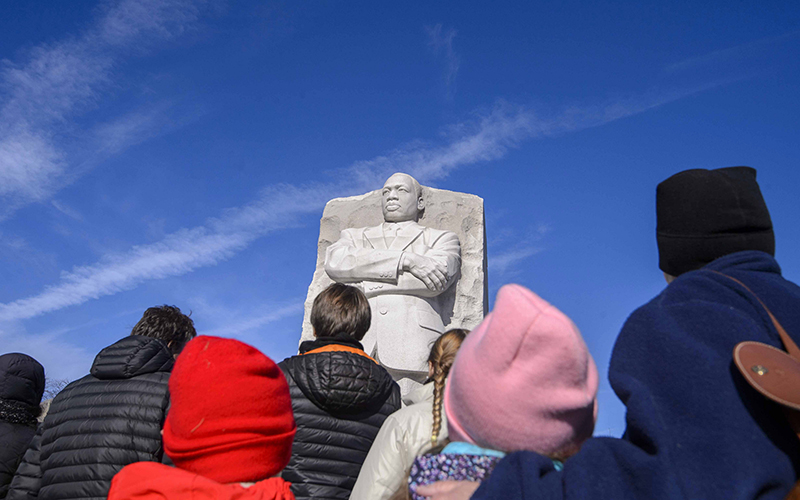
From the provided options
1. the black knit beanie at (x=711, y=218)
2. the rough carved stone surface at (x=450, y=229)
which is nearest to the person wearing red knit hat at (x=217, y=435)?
the black knit beanie at (x=711, y=218)

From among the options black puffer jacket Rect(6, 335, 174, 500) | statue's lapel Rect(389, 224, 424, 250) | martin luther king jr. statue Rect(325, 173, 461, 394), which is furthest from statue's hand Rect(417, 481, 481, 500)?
statue's lapel Rect(389, 224, 424, 250)

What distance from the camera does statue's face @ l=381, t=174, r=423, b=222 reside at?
562 cm

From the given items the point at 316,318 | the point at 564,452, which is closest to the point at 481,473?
the point at 564,452

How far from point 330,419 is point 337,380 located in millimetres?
162

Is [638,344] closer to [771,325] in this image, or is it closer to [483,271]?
[771,325]

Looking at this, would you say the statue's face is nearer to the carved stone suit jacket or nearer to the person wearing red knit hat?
the carved stone suit jacket

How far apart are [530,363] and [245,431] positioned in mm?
780

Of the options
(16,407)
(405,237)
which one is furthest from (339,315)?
(405,237)

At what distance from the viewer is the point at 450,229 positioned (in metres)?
6.18

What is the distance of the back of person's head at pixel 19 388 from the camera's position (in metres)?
2.98

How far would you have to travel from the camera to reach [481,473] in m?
1.17

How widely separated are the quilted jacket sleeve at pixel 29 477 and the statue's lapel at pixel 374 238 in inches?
131

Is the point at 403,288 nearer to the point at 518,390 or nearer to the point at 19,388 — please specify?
the point at 19,388

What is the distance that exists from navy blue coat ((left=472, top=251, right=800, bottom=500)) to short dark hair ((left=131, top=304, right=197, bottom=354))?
212cm
